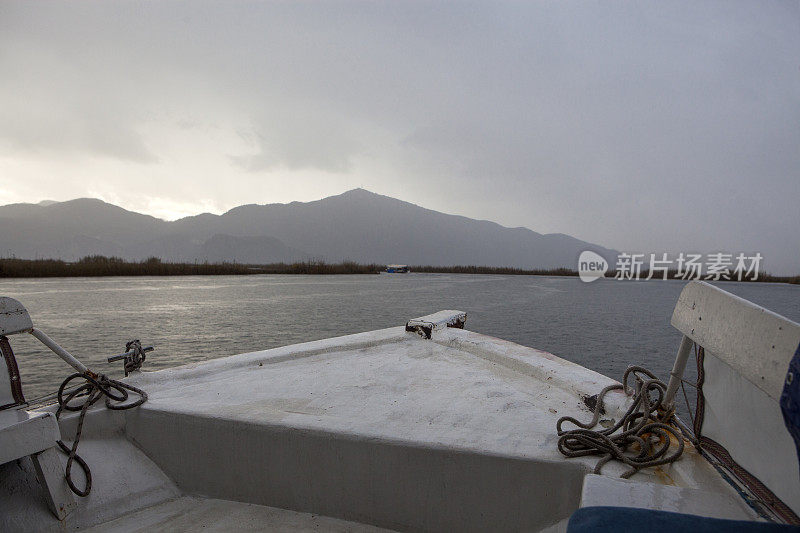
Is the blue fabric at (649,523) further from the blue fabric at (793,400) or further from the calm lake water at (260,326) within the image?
the calm lake water at (260,326)

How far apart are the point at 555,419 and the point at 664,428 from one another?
430 millimetres

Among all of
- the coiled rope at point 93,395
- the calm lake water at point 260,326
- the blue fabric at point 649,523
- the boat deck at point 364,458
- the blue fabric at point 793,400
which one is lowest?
the calm lake water at point 260,326

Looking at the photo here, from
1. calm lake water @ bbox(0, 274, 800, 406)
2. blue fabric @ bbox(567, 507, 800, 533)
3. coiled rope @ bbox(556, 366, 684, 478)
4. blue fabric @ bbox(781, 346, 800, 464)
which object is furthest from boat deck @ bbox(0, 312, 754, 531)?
calm lake water @ bbox(0, 274, 800, 406)

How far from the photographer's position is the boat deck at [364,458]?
141 cm

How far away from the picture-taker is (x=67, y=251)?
9281 cm

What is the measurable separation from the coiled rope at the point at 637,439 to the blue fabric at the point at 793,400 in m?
0.76

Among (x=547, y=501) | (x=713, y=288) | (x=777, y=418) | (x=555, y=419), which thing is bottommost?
(x=547, y=501)

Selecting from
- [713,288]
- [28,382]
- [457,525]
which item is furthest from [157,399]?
[28,382]

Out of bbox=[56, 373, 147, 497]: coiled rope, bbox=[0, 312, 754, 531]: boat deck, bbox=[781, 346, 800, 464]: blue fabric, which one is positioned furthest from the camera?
bbox=[56, 373, 147, 497]: coiled rope

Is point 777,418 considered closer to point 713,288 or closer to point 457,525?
point 713,288

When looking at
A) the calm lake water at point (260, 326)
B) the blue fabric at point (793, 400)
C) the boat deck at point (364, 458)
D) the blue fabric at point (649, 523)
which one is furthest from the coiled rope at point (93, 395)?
the calm lake water at point (260, 326)

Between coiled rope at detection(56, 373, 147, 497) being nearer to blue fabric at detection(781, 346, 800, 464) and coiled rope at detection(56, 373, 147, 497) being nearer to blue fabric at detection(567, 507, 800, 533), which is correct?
blue fabric at detection(567, 507, 800, 533)

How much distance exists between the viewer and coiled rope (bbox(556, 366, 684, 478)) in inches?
55.4

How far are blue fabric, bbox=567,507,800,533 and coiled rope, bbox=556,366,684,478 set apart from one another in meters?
0.51
